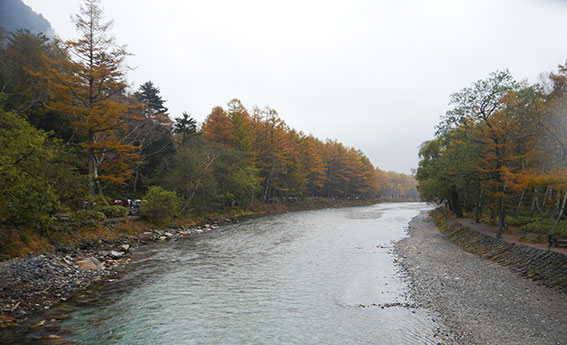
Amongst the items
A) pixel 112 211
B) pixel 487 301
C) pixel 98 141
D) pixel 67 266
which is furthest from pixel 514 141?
pixel 98 141

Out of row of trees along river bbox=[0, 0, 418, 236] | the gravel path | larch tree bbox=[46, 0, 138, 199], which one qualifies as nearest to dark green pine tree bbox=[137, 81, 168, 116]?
row of trees along river bbox=[0, 0, 418, 236]

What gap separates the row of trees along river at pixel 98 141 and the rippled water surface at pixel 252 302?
6022 mm

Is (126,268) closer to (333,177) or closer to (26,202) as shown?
(26,202)

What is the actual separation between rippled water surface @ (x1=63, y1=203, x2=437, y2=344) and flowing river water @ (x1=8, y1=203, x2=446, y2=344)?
3 centimetres

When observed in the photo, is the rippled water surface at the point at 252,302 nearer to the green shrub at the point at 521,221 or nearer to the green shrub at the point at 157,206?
the green shrub at the point at 157,206

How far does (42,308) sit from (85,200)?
427 inches

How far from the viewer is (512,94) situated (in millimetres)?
18812

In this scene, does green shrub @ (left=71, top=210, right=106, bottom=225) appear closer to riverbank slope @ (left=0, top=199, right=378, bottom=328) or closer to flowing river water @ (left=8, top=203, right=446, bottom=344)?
riverbank slope @ (left=0, top=199, right=378, bottom=328)

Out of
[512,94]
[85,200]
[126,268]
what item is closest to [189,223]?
[85,200]

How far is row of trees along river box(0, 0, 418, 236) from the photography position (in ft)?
46.3

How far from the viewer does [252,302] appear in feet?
34.4

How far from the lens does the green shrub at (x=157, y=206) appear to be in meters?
24.1

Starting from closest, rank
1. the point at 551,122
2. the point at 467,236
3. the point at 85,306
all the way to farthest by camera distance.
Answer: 1. the point at 85,306
2. the point at 551,122
3. the point at 467,236

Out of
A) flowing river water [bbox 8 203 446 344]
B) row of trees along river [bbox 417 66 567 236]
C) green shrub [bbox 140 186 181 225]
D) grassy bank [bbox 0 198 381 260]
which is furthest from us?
green shrub [bbox 140 186 181 225]
